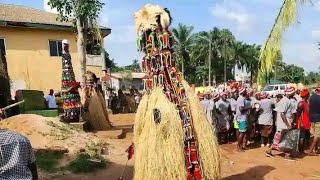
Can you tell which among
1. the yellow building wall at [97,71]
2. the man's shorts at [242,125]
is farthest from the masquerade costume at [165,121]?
the yellow building wall at [97,71]

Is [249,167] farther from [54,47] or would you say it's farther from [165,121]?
[54,47]

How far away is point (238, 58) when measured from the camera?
5403cm

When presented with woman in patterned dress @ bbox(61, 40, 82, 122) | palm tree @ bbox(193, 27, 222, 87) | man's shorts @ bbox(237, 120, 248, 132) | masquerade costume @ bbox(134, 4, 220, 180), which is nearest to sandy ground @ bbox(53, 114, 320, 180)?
man's shorts @ bbox(237, 120, 248, 132)

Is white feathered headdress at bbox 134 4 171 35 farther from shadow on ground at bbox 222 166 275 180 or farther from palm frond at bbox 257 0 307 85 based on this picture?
shadow on ground at bbox 222 166 275 180

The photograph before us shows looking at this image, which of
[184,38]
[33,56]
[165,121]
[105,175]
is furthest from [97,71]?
[184,38]

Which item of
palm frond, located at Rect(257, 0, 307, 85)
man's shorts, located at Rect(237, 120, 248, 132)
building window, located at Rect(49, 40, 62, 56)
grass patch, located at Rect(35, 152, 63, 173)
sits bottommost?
grass patch, located at Rect(35, 152, 63, 173)

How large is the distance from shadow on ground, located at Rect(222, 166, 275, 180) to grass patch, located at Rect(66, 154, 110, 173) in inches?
88.2

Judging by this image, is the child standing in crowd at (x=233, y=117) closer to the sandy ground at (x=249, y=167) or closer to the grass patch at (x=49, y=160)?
the sandy ground at (x=249, y=167)

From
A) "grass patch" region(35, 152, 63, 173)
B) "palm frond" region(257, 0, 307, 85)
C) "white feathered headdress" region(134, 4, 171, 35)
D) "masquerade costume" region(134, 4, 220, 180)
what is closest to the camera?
"masquerade costume" region(134, 4, 220, 180)

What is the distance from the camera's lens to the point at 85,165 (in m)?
7.36

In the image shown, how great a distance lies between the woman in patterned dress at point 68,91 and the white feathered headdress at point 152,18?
16.5ft

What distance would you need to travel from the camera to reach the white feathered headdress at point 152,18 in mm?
5363

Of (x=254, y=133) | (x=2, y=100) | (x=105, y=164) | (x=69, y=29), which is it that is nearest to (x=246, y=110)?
(x=254, y=133)

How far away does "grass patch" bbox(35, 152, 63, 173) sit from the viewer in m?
7.05
